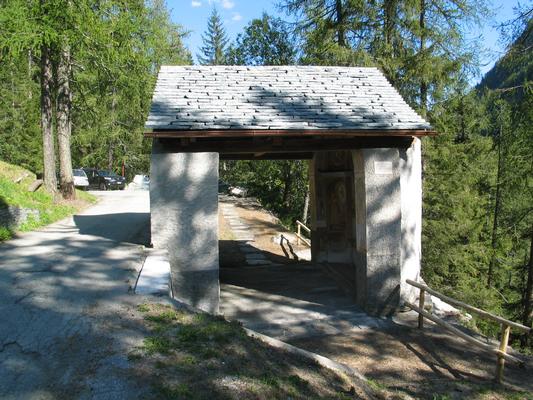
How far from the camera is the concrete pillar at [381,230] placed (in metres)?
7.86

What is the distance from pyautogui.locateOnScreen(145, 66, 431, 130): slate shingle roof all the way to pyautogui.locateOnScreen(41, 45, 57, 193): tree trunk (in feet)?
21.0

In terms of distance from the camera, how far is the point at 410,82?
15.3 m

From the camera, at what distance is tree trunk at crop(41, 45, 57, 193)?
1362 cm

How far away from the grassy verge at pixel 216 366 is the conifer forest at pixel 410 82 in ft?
30.3

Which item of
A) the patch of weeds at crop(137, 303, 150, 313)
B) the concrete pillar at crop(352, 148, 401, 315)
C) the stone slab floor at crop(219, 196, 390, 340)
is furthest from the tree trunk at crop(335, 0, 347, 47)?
the patch of weeds at crop(137, 303, 150, 313)

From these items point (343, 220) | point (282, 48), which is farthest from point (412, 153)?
point (282, 48)

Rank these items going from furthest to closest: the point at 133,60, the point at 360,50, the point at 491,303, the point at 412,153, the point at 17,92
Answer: the point at 17,92
the point at 491,303
the point at 360,50
the point at 133,60
the point at 412,153

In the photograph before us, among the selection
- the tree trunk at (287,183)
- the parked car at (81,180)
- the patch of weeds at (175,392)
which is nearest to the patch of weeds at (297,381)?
the patch of weeds at (175,392)

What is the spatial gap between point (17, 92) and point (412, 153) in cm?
3051

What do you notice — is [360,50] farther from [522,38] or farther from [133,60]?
[133,60]

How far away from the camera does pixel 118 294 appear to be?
17.1ft

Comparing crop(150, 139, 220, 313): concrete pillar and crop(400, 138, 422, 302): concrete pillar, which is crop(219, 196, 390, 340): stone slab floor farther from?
crop(400, 138, 422, 302): concrete pillar

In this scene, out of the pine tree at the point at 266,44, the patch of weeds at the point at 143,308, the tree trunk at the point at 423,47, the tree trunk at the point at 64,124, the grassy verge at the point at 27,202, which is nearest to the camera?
the patch of weeds at the point at 143,308

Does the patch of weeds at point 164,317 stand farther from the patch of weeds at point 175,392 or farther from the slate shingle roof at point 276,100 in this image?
the slate shingle roof at point 276,100
